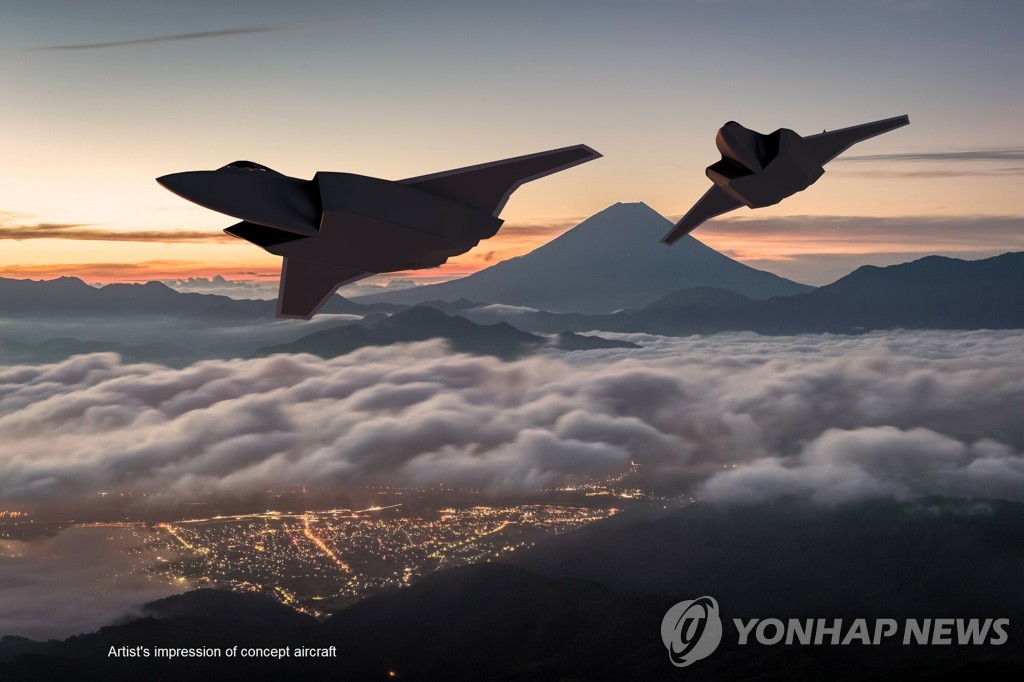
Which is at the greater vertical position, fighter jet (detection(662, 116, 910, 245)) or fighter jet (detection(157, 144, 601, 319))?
fighter jet (detection(662, 116, 910, 245))

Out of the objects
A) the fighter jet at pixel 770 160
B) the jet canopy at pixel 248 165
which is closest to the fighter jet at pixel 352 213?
the jet canopy at pixel 248 165

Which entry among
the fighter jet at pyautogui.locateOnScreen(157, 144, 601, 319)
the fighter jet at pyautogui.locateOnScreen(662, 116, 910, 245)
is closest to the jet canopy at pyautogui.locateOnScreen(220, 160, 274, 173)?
the fighter jet at pyautogui.locateOnScreen(157, 144, 601, 319)

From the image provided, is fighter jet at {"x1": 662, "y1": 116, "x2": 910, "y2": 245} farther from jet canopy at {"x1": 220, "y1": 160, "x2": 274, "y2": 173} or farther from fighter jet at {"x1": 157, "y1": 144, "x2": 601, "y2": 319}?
jet canopy at {"x1": 220, "y1": 160, "x2": 274, "y2": 173}

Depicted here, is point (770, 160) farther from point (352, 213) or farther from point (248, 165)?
Answer: point (248, 165)

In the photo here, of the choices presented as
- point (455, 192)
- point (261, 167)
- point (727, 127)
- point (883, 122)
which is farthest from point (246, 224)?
point (883, 122)

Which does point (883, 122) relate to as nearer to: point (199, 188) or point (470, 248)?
point (470, 248)

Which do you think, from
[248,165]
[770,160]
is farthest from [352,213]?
[770,160]
